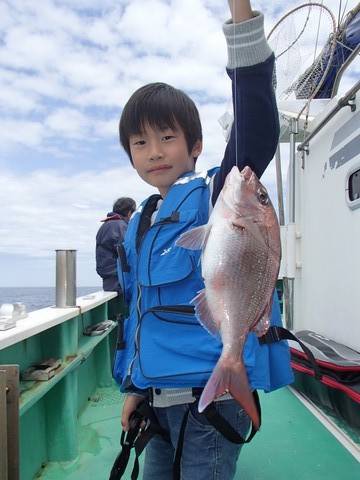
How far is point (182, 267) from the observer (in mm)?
1500

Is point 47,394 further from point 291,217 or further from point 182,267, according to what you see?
point 291,217

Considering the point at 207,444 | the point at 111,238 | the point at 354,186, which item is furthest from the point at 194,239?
the point at 111,238

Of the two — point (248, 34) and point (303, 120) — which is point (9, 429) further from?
point (303, 120)

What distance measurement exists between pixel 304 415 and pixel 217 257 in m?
2.85

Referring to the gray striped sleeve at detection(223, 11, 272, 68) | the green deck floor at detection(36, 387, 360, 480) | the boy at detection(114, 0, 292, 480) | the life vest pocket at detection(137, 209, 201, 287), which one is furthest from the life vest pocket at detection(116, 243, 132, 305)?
the green deck floor at detection(36, 387, 360, 480)

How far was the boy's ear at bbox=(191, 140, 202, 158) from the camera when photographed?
5.68ft

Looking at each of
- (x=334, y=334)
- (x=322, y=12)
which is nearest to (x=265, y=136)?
(x=334, y=334)

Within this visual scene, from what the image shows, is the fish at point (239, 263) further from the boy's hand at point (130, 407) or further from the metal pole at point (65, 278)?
the metal pole at point (65, 278)

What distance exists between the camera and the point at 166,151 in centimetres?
163

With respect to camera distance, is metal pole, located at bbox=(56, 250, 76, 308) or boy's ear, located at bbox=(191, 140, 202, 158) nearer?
boy's ear, located at bbox=(191, 140, 202, 158)

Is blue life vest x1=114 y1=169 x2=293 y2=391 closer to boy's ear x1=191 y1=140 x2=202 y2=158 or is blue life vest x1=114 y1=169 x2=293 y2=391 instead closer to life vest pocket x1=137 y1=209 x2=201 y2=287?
life vest pocket x1=137 y1=209 x2=201 y2=287

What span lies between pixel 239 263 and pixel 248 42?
2.24ft

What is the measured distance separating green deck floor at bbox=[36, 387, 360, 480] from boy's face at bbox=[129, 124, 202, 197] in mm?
1963

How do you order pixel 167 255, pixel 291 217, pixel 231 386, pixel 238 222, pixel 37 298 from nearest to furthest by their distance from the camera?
pixel 231 386
pixel 238 222
pixel 167 255
pixel 291 217
pixel 37 298
